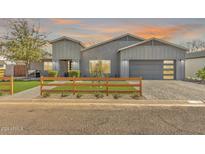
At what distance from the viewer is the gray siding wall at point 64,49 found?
25.3 m

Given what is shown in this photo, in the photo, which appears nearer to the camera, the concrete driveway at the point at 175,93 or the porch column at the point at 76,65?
the concrete driveway at the point at 175,93

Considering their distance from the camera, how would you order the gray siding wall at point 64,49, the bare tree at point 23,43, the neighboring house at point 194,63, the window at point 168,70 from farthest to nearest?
the gray siding wall at point 64,49 < the bare tree at point 23,43 < the neighboring house at point 194,63 < the window at point 168,70

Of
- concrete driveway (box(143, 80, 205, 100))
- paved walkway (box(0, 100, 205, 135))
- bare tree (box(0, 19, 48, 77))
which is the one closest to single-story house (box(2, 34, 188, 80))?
bare tree (box(0, 19, 48, 77))

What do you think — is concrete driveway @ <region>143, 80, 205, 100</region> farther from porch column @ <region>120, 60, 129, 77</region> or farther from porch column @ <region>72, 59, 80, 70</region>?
porch column @ <region>72, 59, 80, 70</region>

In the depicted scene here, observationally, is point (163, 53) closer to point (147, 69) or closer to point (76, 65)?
point (147, 69)

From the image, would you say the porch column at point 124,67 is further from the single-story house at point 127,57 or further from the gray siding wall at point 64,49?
the gray siding wall at point 64,49

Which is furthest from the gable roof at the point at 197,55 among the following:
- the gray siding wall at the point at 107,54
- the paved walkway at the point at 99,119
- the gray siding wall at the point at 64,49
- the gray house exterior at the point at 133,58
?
the paved walkway at the point at 99,119

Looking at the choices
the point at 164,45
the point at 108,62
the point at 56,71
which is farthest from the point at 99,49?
the point at 164,45

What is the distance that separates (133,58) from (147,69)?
2.40 metres

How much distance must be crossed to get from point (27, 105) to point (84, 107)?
2839 mm

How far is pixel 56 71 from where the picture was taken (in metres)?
24.4

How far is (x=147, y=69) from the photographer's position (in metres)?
23.0

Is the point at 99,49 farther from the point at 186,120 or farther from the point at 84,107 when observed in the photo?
the point at 186,120

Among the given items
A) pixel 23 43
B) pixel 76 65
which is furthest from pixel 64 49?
pixel 23 43
